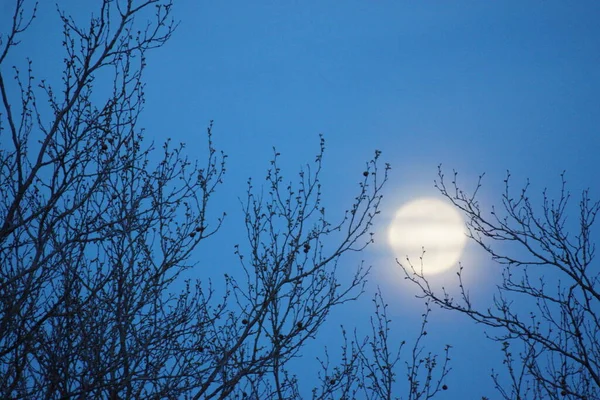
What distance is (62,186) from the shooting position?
361cm

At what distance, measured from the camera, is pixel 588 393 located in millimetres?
6605

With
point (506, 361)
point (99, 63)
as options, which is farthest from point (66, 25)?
point (506, 361)

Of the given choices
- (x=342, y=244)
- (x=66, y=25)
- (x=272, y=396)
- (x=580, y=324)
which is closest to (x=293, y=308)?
(x=342, y=244)

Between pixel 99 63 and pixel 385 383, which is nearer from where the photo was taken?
pixel 99 63

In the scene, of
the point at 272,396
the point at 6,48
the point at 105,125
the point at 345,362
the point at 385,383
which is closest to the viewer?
the point at 6,48

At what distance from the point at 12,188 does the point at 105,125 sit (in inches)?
45.4

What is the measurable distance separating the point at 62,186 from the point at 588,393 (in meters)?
6.49

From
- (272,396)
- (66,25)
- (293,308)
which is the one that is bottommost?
(272,396)

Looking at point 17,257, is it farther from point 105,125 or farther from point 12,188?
point 105,125

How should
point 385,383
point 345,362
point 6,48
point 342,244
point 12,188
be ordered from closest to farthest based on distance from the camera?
1. point 6,48
2. point 12,188
3. point 342,244
4. point 345,362
5. point 385,383

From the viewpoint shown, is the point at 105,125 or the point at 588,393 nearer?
the point at 105,125

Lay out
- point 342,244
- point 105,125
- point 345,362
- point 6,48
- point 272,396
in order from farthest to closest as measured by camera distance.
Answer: point 345,362, point 272,396, point 342,244, point 105,125, point 6,48

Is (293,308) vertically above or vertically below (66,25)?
below

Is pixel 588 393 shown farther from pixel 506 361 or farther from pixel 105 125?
pixel 105 125
